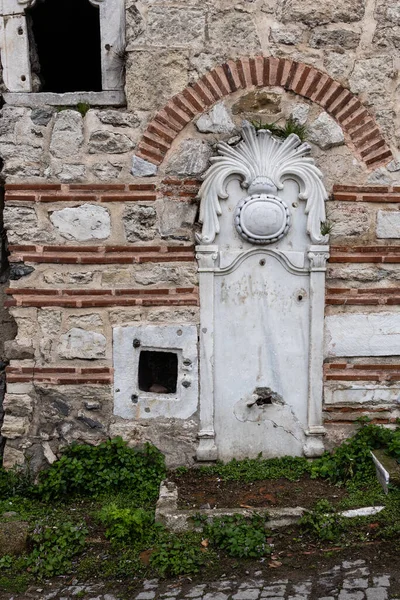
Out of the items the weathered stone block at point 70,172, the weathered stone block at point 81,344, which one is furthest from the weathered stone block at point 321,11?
the weathered stone block at point 81,344

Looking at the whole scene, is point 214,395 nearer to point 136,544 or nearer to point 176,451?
point 176,451

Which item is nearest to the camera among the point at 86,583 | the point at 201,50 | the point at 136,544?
the point at 86,583

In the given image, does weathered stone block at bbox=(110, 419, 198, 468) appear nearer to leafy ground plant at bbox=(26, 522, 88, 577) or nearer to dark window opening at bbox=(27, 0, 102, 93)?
leafy ground plant at bbox=(26, 522, 88, 577)

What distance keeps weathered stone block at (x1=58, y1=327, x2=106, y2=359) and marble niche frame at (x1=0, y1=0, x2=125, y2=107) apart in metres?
1.87

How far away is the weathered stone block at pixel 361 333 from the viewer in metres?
5.34

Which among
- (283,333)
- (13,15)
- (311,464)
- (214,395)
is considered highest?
A: (13,15)

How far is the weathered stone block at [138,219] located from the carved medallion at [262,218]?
27.1 inches

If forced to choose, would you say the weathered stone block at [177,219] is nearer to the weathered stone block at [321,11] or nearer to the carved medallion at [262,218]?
the carved medallion at [262,218]

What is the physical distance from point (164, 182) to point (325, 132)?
4.48ft

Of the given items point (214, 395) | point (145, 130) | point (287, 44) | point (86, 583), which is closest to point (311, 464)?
point (214, 395)

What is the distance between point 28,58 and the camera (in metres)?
5.30

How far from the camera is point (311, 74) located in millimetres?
5117

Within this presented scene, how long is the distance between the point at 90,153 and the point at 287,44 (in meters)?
1.79

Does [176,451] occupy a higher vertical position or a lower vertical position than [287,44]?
lower
